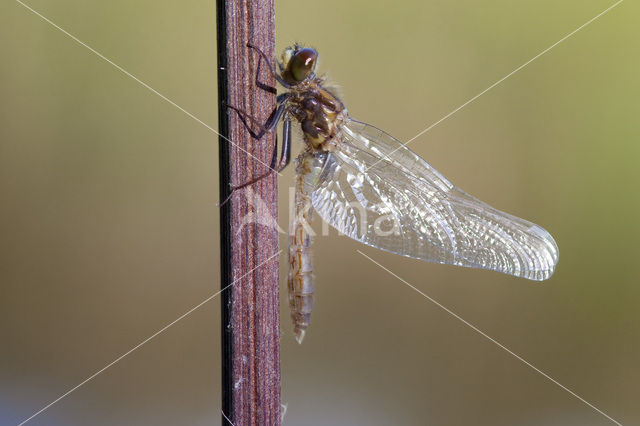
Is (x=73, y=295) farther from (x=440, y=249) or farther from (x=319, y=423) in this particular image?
(x=440, y=249)

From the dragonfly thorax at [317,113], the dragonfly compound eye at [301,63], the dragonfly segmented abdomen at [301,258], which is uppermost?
the dragonfly compound eye at [301,63]

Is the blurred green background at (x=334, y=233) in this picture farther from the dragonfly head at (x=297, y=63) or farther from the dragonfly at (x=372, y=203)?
the dragonfly head at (x=297, y=63)

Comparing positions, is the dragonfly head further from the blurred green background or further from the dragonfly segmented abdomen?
the blurred green background

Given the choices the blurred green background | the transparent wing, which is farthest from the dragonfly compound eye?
the blurred green background

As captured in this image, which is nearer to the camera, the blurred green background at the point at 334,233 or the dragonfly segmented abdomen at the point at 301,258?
the dragonfly segmented abdomen at the point at 301,258

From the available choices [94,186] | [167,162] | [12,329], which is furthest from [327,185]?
[12,329]

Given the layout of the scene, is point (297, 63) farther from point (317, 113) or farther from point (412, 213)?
point (412, 213)

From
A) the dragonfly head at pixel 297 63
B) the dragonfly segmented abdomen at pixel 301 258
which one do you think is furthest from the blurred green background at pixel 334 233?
the dragonfly head at pixel 297 63

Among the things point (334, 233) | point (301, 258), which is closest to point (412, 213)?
point (301, 258)
